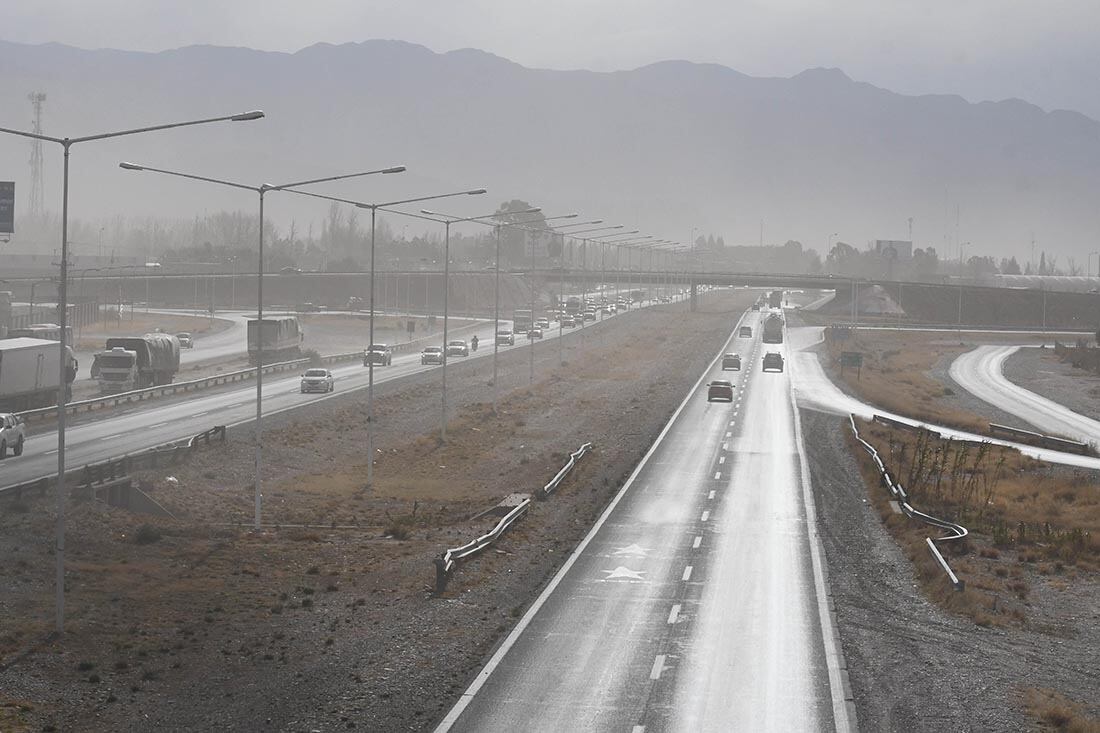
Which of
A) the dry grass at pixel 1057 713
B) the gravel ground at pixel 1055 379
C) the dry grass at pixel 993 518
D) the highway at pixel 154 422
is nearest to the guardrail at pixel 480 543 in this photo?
the dry grass at pixel 993 518

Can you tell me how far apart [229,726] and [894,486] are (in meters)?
34.0

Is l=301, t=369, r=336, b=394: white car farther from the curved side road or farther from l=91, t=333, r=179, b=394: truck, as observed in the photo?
the curved side road

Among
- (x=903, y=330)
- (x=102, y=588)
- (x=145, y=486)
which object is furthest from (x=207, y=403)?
(x=903, y=330)

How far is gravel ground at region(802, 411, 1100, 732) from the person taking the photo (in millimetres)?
24750

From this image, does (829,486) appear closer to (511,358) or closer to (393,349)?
(511,358)

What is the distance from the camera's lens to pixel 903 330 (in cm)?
19075

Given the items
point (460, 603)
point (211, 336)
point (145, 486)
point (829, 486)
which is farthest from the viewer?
point (211, 336)

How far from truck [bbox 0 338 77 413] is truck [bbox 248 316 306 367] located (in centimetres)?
3557

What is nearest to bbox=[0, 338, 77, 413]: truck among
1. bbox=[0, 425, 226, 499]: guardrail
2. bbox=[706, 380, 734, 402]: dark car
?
bbox=[0, 425, 226, 499]: guardrail

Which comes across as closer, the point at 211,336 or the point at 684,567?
the point at 684,567

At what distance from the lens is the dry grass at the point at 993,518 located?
36.2 metres

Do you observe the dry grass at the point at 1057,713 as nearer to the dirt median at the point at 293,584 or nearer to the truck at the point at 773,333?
the dirt median at the point at 293,584

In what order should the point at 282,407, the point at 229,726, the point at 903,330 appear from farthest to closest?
the point at 903,330 → the point at 282,407 → the point at 229,726

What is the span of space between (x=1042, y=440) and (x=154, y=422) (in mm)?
50667
